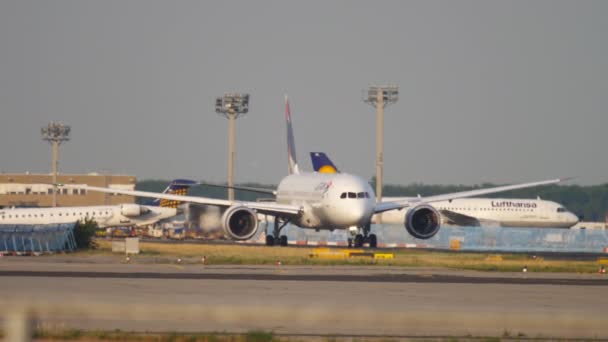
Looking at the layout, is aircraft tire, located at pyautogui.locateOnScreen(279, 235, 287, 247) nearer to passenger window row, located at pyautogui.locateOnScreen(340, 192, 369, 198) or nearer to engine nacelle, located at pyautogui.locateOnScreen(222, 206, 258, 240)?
engine nacelle, located at pyautogui.locateOnScreen(222, 206, 258, 240)

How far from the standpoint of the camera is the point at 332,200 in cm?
5338

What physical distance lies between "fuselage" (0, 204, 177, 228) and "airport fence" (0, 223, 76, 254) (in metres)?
28.0

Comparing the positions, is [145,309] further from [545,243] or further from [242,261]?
[545,243]

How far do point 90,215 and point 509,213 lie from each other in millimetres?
34791

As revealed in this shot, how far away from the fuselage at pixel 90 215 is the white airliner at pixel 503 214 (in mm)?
18703

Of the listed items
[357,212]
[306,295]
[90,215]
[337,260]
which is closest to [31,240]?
[337,260]

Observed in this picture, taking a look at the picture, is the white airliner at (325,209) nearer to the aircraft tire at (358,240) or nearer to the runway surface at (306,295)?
the aircraft tire at (358,240)

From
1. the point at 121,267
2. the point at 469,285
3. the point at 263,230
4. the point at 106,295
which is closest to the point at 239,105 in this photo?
the point at 263,230

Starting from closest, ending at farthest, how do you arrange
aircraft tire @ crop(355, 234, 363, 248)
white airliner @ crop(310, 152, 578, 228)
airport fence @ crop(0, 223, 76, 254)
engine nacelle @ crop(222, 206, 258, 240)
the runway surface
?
1. the runway surface
2. airport fence @ crop(0, 223, 76, 254)
3. engine nacelle @ crop(222, 206, 258, 240)
4. aircraft tire @ crop(355, 234, 363, 248)
5. white airliner @ crop(310, 152, 578, 228)

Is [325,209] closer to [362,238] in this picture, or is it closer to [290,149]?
[362,238]

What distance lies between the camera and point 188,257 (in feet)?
146

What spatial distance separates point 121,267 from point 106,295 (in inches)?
502

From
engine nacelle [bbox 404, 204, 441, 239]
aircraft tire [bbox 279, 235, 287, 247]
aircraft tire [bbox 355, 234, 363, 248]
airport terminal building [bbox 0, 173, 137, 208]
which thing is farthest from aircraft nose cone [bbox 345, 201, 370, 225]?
airport terminal building [bbox 0, 173, 137, 208]

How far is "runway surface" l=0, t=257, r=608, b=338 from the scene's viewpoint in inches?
328
